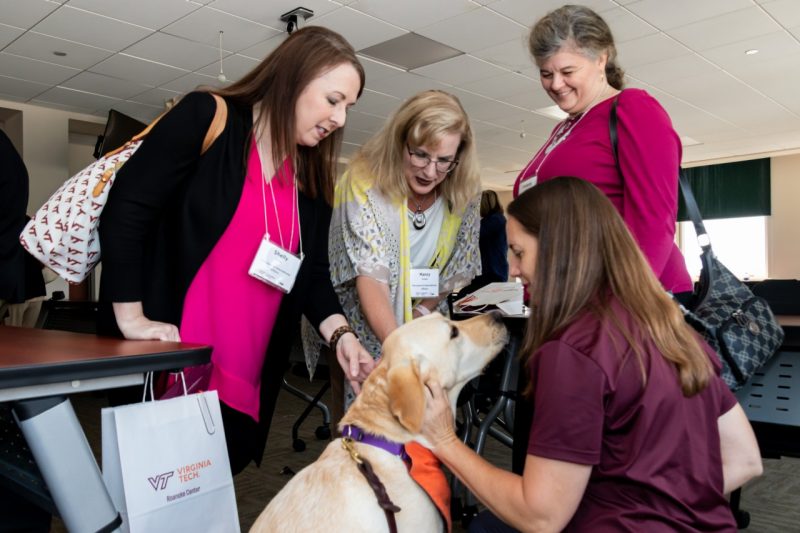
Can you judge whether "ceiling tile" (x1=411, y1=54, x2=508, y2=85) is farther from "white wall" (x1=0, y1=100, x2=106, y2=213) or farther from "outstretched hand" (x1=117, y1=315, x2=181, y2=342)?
"outstretched hand" (x1=117, y1=315, x2=181, y2=342)

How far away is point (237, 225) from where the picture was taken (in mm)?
1617

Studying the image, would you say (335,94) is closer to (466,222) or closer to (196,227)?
(196,227)

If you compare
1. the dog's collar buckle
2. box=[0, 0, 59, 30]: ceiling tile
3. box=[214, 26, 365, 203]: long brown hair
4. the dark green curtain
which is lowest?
the dog's collar buckle

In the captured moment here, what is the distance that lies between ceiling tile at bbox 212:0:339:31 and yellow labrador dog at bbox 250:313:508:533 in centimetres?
486

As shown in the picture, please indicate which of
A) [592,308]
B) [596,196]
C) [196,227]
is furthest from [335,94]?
[592,308]

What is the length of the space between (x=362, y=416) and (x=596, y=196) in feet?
2.38

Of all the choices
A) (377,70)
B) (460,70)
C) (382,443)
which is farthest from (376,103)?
(382,443)

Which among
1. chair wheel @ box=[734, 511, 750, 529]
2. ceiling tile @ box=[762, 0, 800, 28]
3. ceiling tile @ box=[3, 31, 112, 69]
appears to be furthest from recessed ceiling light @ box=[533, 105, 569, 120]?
chair wheel @ box=[734, 511, 750, 529]

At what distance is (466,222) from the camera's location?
2.46 metres

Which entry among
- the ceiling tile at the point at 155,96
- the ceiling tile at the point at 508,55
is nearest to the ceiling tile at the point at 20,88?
the ceiling tile at the point at 155,96

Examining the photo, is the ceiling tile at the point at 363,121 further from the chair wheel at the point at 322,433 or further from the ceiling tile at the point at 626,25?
the chair wheel at the point at 322,433

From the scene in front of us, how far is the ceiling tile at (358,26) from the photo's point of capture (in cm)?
610

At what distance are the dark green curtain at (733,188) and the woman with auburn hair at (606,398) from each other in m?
12.9

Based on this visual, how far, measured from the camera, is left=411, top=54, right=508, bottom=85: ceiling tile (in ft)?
24.1
